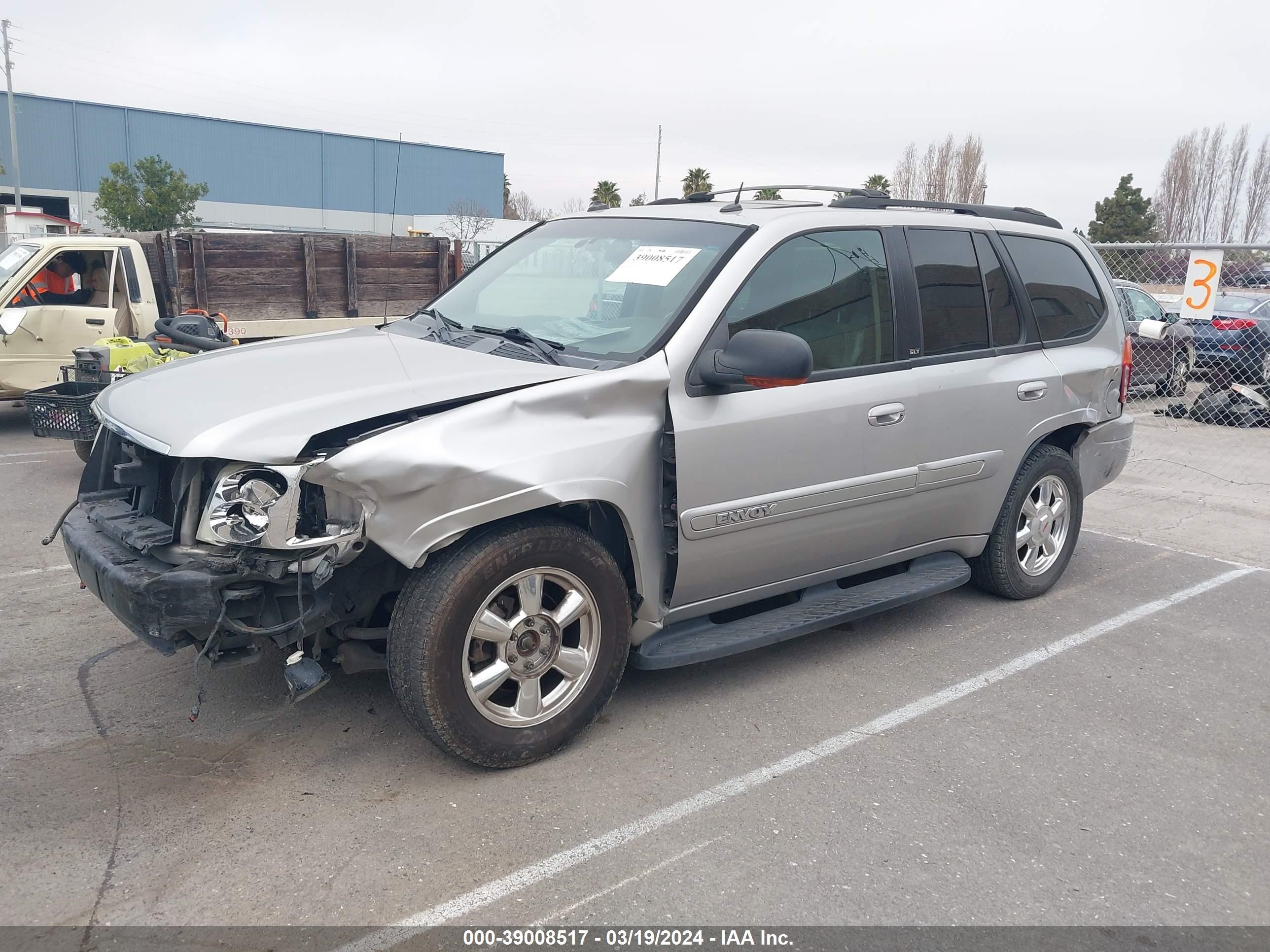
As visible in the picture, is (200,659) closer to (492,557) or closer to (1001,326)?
(492,557)

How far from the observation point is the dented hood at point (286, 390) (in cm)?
313

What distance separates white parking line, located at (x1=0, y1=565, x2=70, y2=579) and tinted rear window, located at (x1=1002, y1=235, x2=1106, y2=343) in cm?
527

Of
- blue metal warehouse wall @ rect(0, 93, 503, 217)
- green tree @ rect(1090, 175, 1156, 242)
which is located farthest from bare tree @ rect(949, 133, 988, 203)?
blue metal warehouse wall @ rect(0, 93, 503, 217)

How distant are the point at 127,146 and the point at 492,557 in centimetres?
5573

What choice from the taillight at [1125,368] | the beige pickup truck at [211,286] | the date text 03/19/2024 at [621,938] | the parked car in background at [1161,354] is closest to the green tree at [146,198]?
the beige pickup truck at [211,286]

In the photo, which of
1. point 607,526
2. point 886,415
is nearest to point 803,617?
point 886,415

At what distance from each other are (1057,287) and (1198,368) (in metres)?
10.1

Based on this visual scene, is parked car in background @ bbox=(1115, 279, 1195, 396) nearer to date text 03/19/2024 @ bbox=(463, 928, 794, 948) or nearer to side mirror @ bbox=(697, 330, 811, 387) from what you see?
side mirror @ bbox=(697, 330, 811, 387)

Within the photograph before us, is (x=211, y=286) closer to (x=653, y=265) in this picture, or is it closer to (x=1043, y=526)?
(x=653, y=265)

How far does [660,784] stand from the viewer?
348cm

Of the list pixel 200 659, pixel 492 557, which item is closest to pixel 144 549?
pixel 200 659

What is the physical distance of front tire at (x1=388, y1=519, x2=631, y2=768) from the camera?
3250 millimetres

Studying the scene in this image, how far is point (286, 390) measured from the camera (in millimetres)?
3439

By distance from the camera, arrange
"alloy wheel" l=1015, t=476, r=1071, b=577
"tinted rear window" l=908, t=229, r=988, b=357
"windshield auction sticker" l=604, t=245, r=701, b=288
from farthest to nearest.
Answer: "alloy wheel" l=1015, t=476, r=1071, b=577, "tinted rear window" l=908, t=229, r=988, b=357, "windshield auction sticker" l=604, t=245, r=701, b=288
